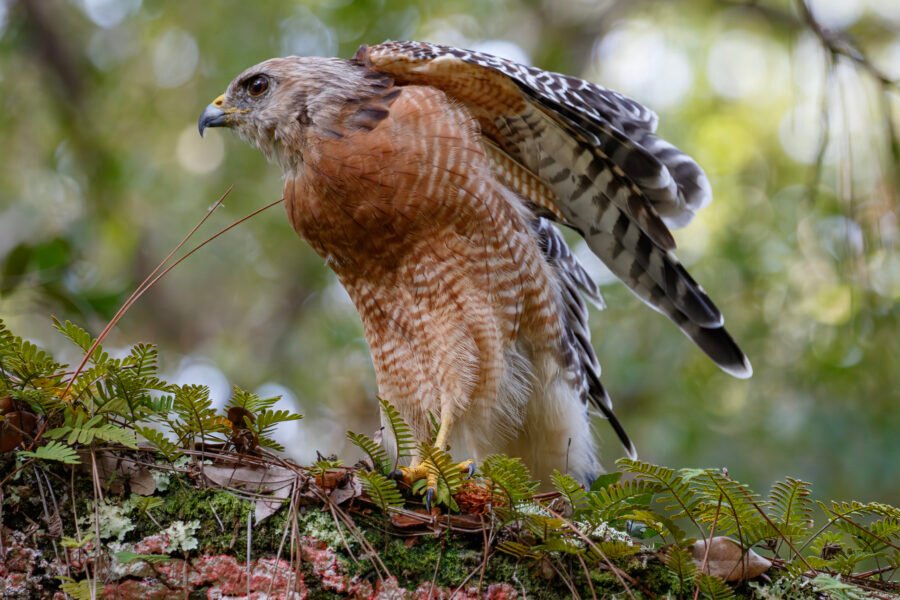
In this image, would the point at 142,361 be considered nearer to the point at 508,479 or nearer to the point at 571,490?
the point at 508,479

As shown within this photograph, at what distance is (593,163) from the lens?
4.41 metres

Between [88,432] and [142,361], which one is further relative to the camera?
[142,361]

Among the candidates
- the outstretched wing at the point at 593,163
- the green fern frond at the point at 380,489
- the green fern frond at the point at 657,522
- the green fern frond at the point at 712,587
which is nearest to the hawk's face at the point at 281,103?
the outstretched wing at the point at 593,163

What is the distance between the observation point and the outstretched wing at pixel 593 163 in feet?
13.8

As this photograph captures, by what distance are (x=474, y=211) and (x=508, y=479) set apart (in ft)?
5.46

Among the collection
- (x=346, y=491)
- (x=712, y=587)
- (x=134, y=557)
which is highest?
(x=134, y=557)

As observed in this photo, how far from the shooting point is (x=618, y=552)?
2664mm

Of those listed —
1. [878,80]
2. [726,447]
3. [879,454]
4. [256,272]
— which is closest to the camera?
[878,80]

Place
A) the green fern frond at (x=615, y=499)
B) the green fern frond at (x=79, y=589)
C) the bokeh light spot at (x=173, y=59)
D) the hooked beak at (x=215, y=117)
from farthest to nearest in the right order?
the bokeh light spot at (x=173, y=59), the hooked beak at (x=215, y=117), the green fern frond at (x=615, y=499), the green fern frond at (x=79, y=589)

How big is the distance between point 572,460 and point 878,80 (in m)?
2.35

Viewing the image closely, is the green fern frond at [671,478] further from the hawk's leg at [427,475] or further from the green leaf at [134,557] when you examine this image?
the green leaf at [134,557]

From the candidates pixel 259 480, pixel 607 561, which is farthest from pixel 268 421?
pixel 607 561

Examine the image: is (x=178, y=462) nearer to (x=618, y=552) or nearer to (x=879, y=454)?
(x=618, y=552)

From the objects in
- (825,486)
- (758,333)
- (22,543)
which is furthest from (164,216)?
(22,543)
